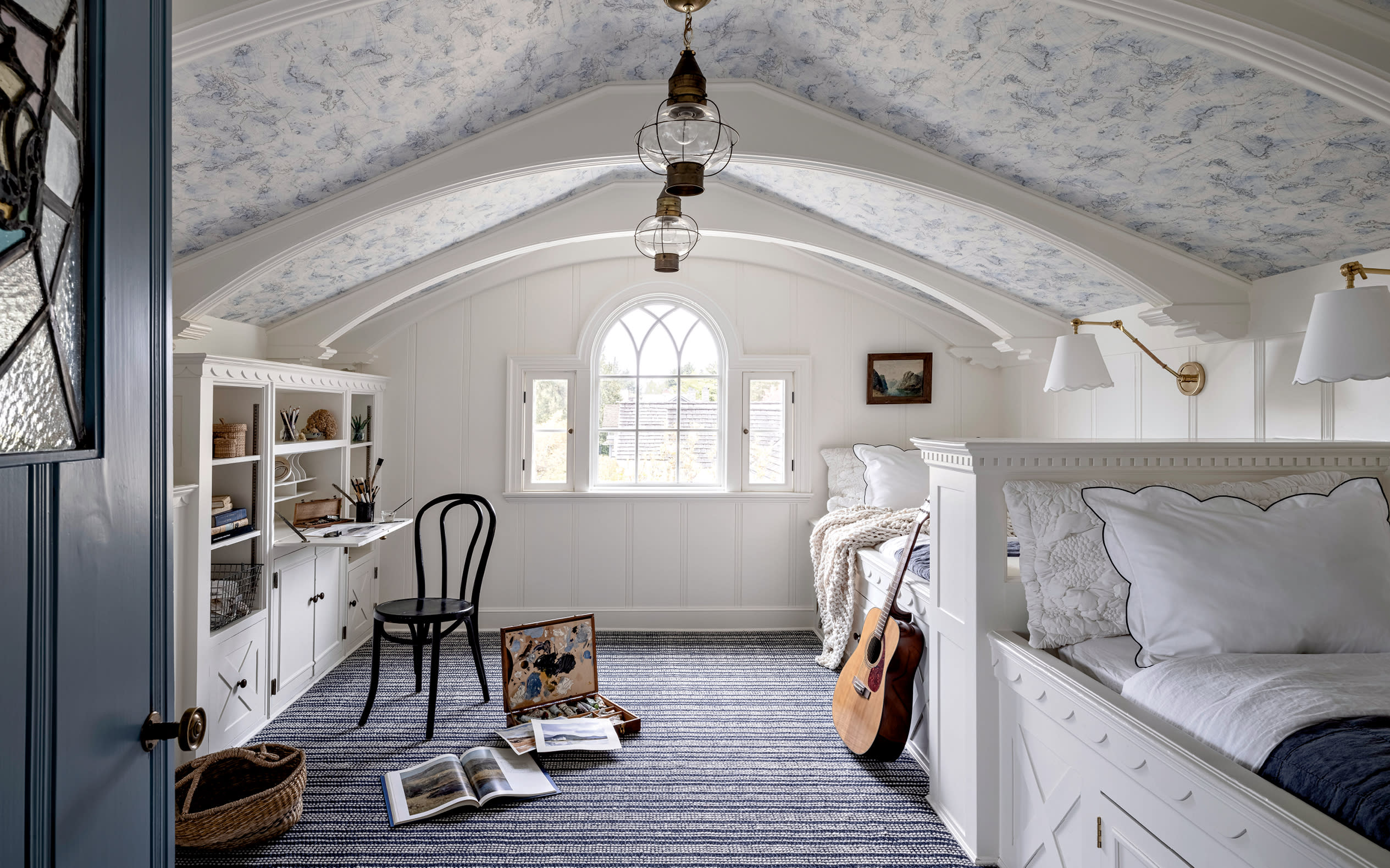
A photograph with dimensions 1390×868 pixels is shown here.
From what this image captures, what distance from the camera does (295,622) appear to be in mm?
3789

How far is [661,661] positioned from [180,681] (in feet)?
7.62

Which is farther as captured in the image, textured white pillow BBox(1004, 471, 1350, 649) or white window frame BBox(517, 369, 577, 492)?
A: white window frame BBox(517, 369, 577, 492)

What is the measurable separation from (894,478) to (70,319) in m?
4.35

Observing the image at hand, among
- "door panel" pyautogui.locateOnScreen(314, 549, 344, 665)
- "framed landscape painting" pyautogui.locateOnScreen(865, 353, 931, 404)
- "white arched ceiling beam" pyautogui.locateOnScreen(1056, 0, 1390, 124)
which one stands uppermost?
"white arched ceiling beam" pyautogui.locateOnScreen(1056, 0, 1390, 124)

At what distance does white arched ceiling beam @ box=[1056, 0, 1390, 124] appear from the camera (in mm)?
1739

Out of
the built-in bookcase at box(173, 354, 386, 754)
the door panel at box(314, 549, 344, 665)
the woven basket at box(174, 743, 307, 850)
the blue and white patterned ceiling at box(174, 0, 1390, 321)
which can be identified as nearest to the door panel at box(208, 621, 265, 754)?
the built-in bookcase at box(173, 354, 386, 754)

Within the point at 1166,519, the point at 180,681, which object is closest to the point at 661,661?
the point at 180,681

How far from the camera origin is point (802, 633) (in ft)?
16.5

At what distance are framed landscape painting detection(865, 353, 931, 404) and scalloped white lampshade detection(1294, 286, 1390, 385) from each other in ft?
10.3

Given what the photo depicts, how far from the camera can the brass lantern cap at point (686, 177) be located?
6.09 feet

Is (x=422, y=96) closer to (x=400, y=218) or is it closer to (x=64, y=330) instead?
(x=400, y=218)

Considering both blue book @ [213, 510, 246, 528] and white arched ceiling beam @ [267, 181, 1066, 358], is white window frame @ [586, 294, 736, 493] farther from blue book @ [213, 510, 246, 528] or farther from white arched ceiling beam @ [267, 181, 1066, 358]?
blue book @ [213, 510, 246, 528]

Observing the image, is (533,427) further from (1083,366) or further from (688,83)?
(688,83)

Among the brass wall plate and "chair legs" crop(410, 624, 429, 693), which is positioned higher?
the brass wall plate
